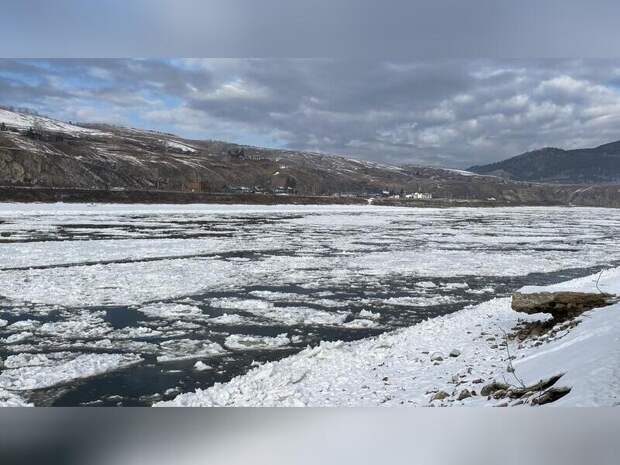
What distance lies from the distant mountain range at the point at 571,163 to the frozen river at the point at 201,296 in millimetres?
3740

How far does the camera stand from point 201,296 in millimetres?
10359

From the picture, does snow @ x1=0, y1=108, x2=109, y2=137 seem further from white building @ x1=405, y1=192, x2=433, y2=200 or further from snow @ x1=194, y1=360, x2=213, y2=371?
white building @ x1=405, y1=192, x2=433, y2=200

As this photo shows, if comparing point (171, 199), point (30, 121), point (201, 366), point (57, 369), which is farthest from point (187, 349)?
point (171, 199)

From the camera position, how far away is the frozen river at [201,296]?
233 inches

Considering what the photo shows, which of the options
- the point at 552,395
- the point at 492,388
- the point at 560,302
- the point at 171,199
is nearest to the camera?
the point at 552,395

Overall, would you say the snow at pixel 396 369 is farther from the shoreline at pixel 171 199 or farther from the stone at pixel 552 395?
the shoreline at pixel 171 199

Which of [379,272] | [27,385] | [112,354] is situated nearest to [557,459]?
[27,385]

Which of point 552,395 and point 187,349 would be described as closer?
point 552,395

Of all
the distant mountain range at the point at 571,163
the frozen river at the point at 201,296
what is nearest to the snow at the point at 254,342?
the frozen river at the point at 201,296

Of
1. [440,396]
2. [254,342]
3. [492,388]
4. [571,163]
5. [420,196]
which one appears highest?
[420,196]

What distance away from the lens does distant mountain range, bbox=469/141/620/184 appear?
261 centimetres

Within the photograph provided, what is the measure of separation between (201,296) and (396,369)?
5.64 meters

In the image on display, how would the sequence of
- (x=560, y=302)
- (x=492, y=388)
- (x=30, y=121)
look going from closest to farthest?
(x=492, y=388)
(x=30, y=121)
(x=560, y=302)

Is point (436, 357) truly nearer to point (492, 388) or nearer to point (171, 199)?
point (492, 388)
